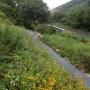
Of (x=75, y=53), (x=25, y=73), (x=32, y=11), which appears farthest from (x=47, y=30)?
(x=32, y=11)

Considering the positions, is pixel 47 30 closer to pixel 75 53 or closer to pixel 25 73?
pixel 75 53

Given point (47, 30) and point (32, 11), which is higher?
point (32, 11)

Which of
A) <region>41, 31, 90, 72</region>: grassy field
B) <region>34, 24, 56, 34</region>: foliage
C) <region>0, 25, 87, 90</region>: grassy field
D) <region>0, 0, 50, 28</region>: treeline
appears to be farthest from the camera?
<region>0, 0, 50, 28</region>: treeline

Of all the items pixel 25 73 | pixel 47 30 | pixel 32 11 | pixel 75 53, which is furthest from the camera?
pixel 32 11

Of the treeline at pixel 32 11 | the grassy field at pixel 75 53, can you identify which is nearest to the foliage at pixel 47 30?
the grassy field at pixel 75 53

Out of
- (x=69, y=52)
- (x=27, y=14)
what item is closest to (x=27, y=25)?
(x=27, y=14)

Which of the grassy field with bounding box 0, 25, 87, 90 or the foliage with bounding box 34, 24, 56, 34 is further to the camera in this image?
the foliage with bounding box 34, 24, 56, 34

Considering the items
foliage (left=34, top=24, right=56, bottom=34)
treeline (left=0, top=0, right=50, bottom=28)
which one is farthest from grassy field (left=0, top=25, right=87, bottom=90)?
treeline (left=0, top=0, right=50, bottom=28)

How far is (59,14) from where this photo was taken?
195 feet

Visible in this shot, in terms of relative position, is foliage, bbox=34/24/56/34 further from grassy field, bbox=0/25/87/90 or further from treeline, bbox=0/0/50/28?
grassy field, bbox=0/25/87/90

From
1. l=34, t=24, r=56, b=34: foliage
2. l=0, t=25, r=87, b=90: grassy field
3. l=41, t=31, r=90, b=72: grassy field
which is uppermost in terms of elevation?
l=0, t=25, r=87, b=90: grassy field

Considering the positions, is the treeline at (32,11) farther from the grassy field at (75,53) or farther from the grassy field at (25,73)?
the grassy field at (25,73)

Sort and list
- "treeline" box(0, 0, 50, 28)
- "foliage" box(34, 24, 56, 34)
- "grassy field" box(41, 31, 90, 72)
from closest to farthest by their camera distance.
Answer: "grassy field" box(41, 31, 90, 72), "foliage" box(34, 24, 56, 34), "treeline" box(0, 0, 50, 28)

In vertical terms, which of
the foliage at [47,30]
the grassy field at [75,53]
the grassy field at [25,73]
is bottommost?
the grassy field at [75,53]
